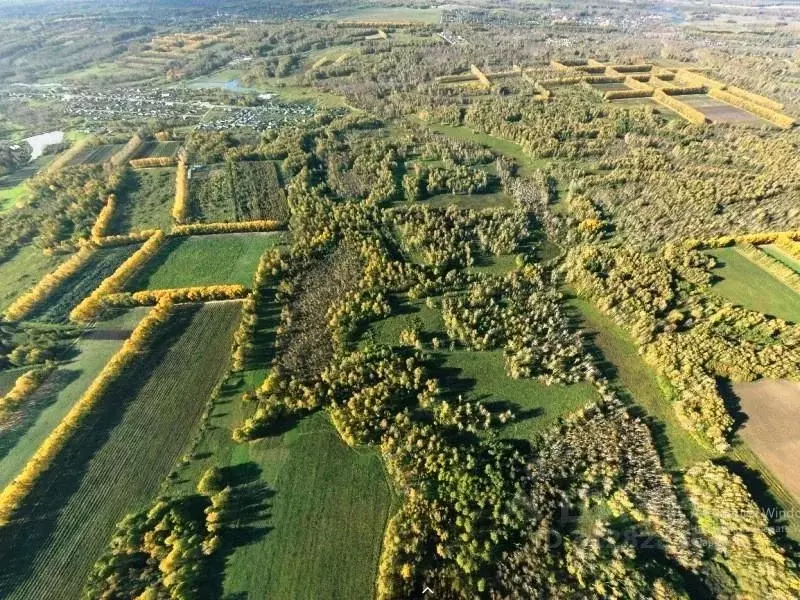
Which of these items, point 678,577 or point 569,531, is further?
point 569,531

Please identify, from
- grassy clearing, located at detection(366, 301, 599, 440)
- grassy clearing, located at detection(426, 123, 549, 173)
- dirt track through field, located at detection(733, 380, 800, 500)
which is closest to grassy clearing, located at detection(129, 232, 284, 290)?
grassy clearing, located at detection(366, 301, 599, 440)

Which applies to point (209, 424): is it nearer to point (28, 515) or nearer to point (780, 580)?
point (28, 515)

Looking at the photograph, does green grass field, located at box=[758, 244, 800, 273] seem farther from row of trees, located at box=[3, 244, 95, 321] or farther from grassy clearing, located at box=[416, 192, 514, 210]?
row of trees, located at box=[3, 244, 95, 321]

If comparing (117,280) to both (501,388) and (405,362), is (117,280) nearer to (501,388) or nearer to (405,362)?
(405,362)

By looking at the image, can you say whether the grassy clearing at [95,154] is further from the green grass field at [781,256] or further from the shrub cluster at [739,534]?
the green grass field at [781,256]

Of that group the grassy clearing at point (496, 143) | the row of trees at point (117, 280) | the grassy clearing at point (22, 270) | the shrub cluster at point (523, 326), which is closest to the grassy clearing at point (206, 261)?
the row of trees at point (117, 280)

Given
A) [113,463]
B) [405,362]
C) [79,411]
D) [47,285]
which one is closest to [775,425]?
[405,362]

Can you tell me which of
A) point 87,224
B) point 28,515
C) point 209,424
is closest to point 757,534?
point 209,424
